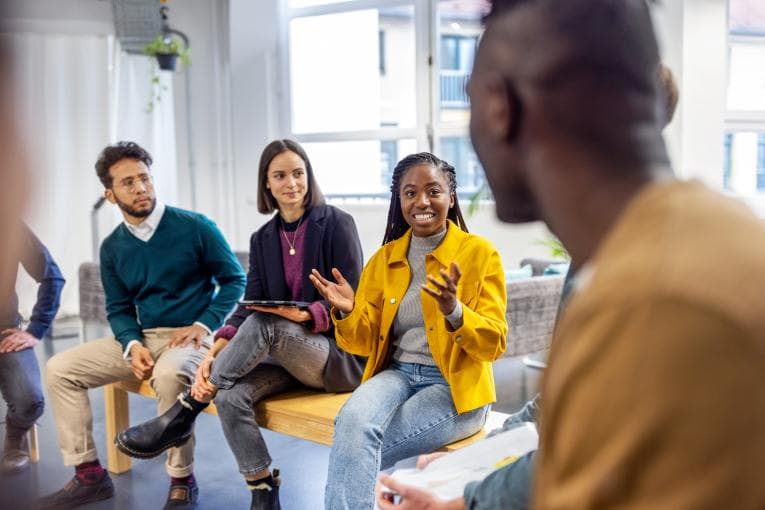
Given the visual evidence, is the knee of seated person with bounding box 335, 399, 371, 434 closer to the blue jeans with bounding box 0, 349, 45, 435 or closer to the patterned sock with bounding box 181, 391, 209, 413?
the patterned sock with bounding box 181, 391, 209, 413

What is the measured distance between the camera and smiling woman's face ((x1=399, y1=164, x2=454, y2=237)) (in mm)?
2436

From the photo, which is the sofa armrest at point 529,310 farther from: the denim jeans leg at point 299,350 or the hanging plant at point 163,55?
the hanging plant at point 163,55

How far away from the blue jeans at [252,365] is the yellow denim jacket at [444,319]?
0.20m

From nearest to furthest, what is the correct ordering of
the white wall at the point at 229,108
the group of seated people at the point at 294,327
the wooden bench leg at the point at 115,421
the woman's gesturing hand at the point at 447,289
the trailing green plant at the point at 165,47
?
the woman's gesturing hand at the point at 447,289
the group of seated people at the point at 294,327
the wooden bench leg at the point at 115,421
the trailing green plant at the point at 165,47
the white wall at the point at 229,108

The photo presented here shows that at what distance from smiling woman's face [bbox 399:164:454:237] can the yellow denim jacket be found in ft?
0.23

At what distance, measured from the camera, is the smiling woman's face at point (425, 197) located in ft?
7.99

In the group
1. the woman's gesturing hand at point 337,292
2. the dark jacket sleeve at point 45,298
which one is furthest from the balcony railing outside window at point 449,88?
the woman's gesturing hand at point 337,292

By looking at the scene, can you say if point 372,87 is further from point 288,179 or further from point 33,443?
point 33,443

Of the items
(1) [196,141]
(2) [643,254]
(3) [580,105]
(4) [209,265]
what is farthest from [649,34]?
(1) [196,141]

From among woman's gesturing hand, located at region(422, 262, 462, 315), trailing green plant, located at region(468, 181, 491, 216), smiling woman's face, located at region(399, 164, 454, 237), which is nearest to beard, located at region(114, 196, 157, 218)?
smiling woman's face, located at region(399, 164, 454, 237)

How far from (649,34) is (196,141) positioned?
24.9 ft

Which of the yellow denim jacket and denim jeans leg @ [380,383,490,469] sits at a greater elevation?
the yellow denim jacket

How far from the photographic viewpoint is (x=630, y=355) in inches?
18.7

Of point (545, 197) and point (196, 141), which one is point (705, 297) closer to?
point (545, 197)
